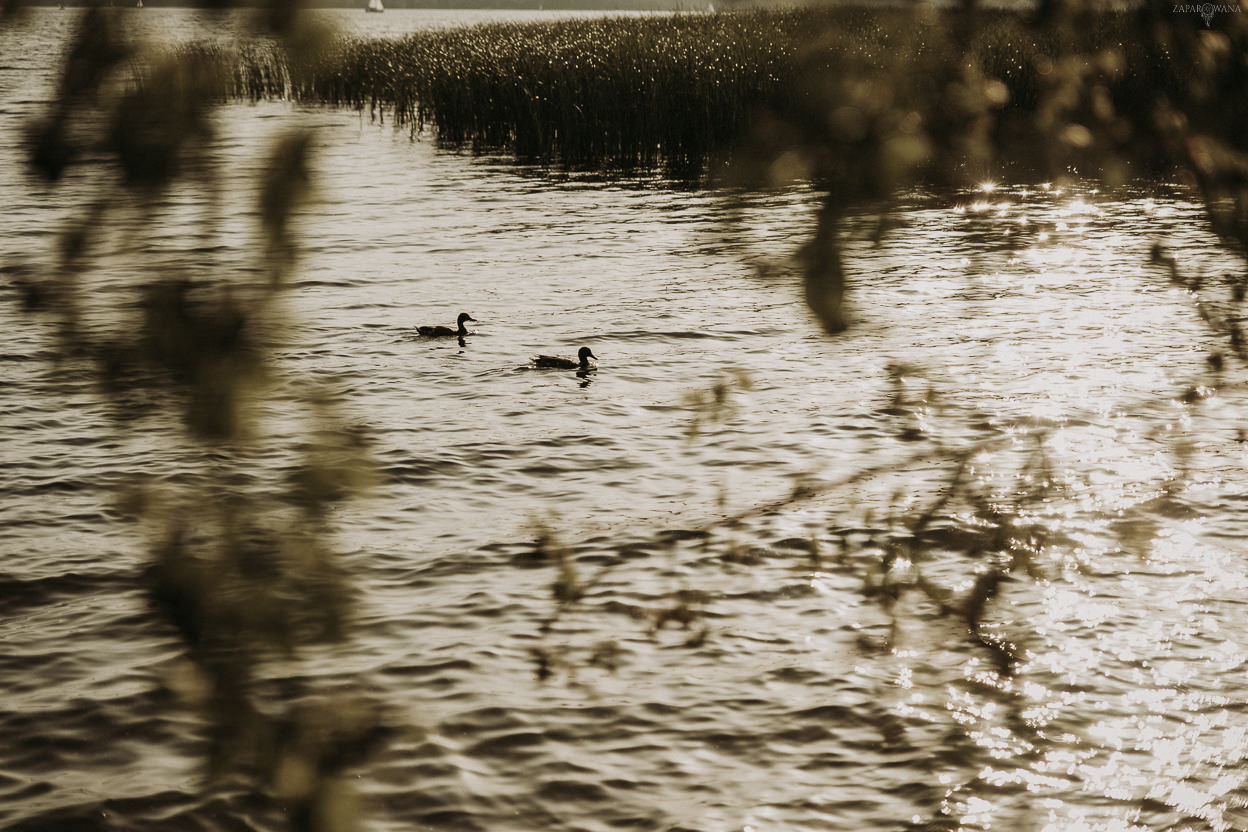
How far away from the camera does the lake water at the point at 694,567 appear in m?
5.36

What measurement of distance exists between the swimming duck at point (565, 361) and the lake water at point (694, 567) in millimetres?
106

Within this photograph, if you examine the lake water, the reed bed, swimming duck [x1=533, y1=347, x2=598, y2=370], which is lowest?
the lake water

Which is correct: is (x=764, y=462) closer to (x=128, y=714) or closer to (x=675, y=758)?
(x=675, y=758)

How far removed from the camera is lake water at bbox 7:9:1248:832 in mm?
5355

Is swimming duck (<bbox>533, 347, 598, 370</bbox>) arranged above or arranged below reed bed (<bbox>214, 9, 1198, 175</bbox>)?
below

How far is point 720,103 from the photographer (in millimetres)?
25781

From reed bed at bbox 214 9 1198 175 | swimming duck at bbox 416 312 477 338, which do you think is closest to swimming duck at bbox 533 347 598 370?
swimming duck at bbox 416 312 477 338

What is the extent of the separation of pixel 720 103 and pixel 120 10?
81.0ft

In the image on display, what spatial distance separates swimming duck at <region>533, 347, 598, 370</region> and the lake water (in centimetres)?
11

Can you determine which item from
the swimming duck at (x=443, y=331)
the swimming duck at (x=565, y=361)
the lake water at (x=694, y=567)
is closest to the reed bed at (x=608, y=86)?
the swimming duck at (x=443, y=331)

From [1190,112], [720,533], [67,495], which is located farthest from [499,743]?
[67,495]
